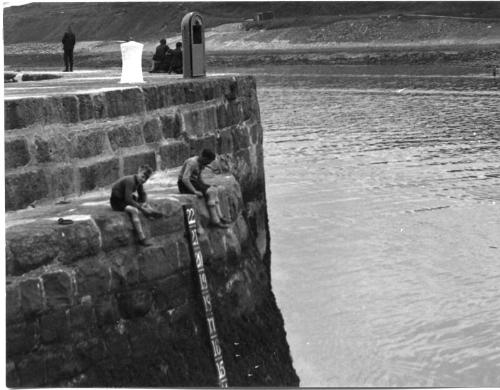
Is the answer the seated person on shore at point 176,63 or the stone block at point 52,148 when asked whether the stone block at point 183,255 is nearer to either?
the stone block at point 52,148

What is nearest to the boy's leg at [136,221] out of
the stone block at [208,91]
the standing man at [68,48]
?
the stone block at [208,91]

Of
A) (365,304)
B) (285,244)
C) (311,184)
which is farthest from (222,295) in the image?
(311,184)

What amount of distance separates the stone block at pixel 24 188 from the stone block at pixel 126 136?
1556mm

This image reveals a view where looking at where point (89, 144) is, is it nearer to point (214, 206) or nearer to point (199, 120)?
point (214, 206)

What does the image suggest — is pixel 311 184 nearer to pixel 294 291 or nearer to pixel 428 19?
pixel 294 291

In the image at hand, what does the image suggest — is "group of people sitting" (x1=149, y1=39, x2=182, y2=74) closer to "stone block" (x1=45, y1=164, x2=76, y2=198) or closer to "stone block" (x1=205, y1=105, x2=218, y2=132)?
"stone block" (x1=205, y1=105, x2=218, y2=132)

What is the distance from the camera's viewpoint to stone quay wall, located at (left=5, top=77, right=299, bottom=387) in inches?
390

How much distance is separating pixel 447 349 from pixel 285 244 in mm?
7363

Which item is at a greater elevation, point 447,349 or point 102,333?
point 102,333

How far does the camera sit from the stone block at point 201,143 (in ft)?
51.3

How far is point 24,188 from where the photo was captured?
460 inches

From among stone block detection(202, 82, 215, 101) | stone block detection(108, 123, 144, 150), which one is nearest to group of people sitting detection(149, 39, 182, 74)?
stone block detection(202, 82, 215, 101)

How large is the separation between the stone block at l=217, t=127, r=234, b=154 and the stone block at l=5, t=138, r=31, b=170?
568cm

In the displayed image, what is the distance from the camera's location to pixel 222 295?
41.4ft
